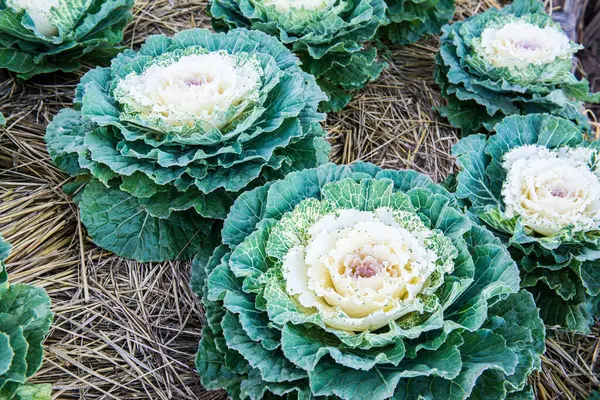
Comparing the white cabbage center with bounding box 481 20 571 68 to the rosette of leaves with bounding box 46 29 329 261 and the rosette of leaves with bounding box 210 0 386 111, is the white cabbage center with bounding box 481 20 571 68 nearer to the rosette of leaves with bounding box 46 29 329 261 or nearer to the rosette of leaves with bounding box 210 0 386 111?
the rosette of leaves with bounding box 210 0 386 111

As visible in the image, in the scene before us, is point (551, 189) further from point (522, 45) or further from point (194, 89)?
point (194, 89)

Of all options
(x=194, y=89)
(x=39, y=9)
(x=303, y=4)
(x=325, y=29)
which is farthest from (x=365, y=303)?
(x=39, y=9)

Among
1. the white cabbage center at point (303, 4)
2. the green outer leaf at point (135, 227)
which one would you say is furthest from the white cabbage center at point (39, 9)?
the white cabbage center at point (303, 4)

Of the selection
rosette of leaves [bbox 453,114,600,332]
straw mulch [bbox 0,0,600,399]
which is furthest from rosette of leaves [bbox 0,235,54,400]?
rosette of leaves [bbox 453,114,600,332]

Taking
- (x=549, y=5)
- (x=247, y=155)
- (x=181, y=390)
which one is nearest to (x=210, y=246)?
(x=247, y=155)

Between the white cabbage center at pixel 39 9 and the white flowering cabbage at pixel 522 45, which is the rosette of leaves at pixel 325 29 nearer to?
the white flowering cabbage at pixel 522 45

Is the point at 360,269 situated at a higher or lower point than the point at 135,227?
higher

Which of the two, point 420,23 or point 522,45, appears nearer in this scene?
point 522,45

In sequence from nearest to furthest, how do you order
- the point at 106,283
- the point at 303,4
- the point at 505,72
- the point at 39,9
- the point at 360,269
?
the point at 360,269 → the point at 106,283 → the point at 39,9 → the point at 303,4 → the point at 505,72
